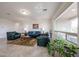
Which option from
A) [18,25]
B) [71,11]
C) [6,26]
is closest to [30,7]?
[71,11]

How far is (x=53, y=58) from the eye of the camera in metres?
3.15

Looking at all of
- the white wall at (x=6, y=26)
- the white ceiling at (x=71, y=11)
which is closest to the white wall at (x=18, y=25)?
the white wall at (x=6, y=26)

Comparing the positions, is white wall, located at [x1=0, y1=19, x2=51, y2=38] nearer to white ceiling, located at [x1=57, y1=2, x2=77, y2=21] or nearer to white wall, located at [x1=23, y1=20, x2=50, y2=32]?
white wall, located at [x1=23, y1=20, x2=50, y2=32]

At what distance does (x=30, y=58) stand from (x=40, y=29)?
706cm

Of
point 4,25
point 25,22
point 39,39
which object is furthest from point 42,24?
point 39,39

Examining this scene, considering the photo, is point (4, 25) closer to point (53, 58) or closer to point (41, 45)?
point (41, 45)

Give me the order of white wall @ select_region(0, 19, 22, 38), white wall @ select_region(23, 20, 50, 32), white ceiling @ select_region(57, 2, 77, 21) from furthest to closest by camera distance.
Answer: white wall @ select_region(23, 20, 50, 32)
white wall @ select_region(0, 19, 22, 38)
white ceiling @ select_region(57, 2, 77, 21)

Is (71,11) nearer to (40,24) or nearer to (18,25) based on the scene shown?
(40,24)

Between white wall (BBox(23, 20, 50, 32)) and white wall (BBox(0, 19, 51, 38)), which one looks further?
white wall (BBox(23, 20, 50, 32))

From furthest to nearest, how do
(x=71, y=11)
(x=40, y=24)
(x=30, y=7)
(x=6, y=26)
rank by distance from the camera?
(x=40, y=24), (x=6, y=26), (x=30, y=7), (x=71, y=11)

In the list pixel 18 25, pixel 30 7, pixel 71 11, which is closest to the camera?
pixel 71 11

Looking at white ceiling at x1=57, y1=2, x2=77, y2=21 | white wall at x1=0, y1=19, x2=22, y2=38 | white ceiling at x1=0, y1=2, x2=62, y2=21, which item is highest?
white ceiling at x1=0, y1=2, x2=62, y2=21

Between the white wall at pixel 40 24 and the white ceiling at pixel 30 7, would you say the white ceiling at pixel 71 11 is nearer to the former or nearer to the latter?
the white ceiling at pixel 30 7


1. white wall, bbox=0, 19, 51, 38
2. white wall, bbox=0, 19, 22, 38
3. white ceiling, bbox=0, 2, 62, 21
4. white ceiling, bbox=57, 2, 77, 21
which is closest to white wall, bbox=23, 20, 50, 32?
white wall, bbox=0, 19, 51, 38
